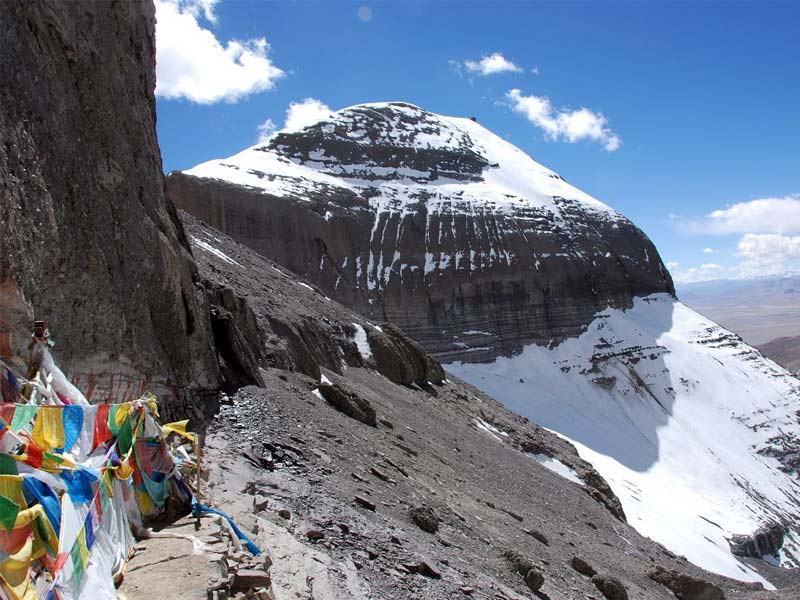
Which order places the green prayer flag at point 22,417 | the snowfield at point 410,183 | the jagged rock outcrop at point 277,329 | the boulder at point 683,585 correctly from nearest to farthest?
the green prayer flag at point 22,417 → the jagged rock outcrop at point 277,329 → the boulder at point 683,585 → the snowfield at point 410,183

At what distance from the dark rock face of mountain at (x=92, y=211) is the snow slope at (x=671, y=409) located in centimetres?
3320

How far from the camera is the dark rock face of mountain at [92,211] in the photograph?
328 inches

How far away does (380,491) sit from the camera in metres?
12.1

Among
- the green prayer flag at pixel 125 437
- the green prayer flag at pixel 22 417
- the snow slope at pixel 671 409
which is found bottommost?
the snow slope at pixel 671 409

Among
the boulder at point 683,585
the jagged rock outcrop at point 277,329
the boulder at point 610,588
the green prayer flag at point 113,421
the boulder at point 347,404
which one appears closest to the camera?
the green prayer flag at point 113,421

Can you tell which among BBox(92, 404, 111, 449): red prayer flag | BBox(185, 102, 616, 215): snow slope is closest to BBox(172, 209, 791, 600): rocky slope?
BBox(92, 404, 111, 449): red prayer flag

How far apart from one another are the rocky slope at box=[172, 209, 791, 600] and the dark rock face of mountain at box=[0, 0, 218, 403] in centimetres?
210

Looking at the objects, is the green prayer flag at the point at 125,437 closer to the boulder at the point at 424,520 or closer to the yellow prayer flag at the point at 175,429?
the yellow prayer flag at the point at 175,429

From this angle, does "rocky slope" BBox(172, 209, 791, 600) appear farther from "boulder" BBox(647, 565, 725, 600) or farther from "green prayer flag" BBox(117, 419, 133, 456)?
"green prayer flag" BBox(117, 419, 133, 456)

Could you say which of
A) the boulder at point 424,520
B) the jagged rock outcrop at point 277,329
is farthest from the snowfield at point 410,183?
the boulder at point 424,520

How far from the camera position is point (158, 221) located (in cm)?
1291

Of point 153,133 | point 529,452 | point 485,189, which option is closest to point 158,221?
point 153,133

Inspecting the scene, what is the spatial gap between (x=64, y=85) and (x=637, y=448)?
5294 centimetres

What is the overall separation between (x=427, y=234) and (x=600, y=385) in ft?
83.9
